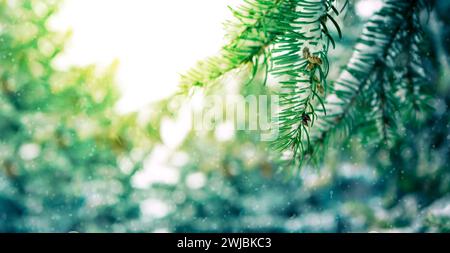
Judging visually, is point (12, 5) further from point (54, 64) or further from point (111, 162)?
point (111, 162)

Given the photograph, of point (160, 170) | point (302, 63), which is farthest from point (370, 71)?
point (160, 170)

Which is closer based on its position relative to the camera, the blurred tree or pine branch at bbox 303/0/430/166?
pine branch at bbox 303/0/430/166

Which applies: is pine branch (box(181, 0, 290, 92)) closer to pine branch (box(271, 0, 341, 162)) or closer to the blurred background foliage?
pine branch (box(271, 0, 341, 162))

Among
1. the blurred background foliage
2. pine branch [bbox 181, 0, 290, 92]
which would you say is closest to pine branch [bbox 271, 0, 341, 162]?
pine branch [bbox 181, 0, 290, 92]

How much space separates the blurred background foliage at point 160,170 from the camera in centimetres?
56

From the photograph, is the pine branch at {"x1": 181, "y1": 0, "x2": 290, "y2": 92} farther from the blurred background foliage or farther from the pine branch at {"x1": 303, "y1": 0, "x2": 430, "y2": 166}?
the blurred background foliage

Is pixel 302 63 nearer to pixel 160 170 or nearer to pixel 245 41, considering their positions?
pixel 245 41

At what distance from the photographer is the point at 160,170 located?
0.68m

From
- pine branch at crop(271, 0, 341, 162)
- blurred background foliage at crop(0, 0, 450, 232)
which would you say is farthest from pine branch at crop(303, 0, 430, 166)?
blurred background foliage at crop(0, 0, 450, 232)

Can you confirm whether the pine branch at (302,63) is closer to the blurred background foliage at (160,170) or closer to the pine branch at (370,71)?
the pine branch at (370,71)

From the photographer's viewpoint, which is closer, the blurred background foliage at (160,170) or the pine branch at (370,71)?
the pine branch at (370,71)

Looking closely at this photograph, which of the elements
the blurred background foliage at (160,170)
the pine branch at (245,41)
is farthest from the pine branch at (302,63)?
the blurred background foliage at (160,170)

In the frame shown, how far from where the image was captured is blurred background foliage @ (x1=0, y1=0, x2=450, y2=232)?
A: 56 cm
